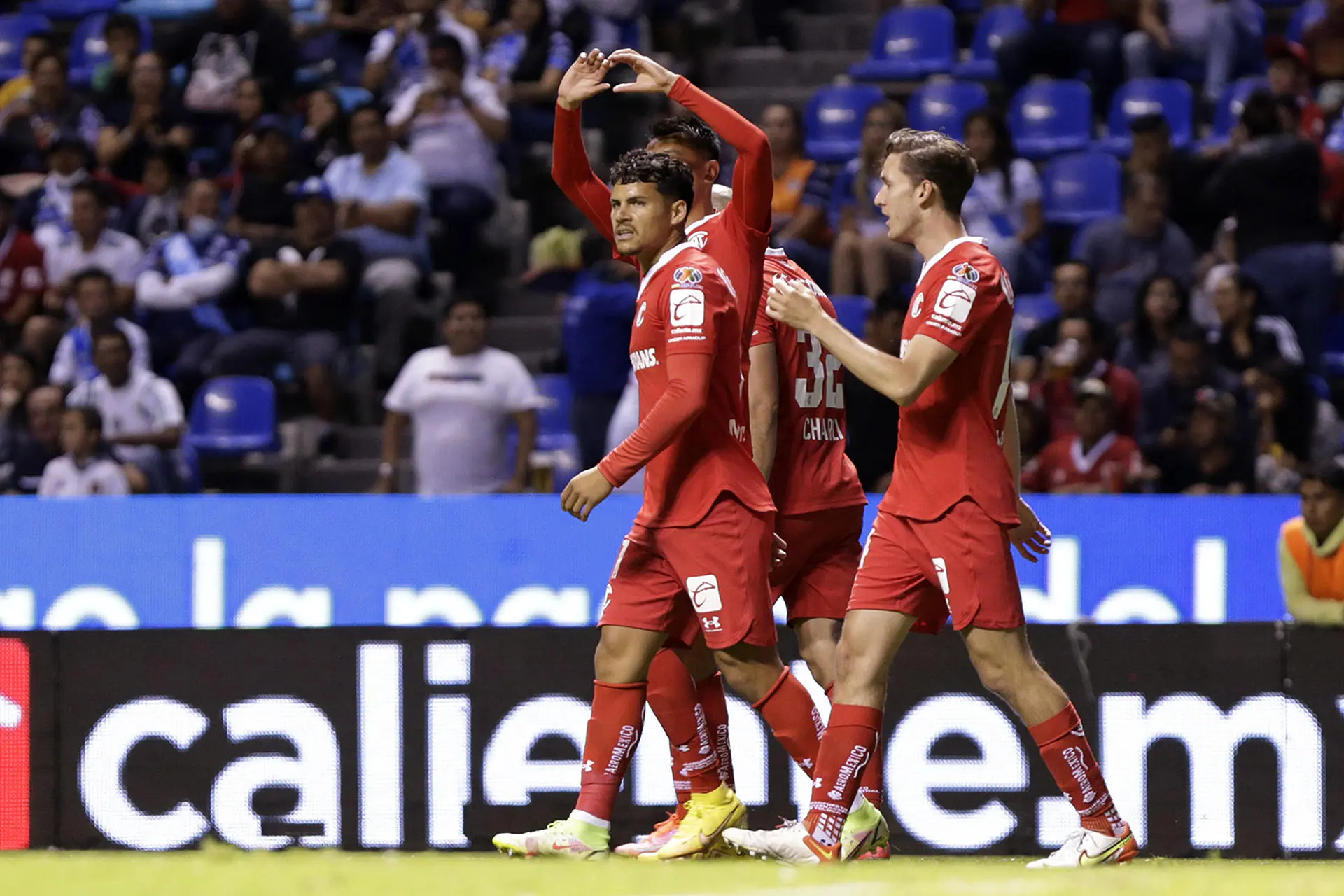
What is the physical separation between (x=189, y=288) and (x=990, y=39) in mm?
5370

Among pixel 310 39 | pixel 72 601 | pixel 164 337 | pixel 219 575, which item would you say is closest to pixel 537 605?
pixel 219 575

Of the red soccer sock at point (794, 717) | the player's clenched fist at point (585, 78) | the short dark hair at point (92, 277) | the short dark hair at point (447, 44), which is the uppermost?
the short dark hair at point (447, 44)

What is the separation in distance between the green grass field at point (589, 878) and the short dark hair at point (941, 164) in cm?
178

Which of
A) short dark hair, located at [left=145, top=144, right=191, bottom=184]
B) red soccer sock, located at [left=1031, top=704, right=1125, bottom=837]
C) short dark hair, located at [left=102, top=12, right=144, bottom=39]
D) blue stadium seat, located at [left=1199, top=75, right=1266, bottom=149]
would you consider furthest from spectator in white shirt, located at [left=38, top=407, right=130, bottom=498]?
blue stadium seat, located at [left=1199, top=75, right=1266, bottom=149]

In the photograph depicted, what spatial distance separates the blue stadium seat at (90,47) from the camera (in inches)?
569

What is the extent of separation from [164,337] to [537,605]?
12.5ft

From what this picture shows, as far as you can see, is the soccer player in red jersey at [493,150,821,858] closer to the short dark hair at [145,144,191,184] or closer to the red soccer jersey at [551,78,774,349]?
the red soccer jersey at [551,78,774,349]

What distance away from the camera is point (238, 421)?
11195mm

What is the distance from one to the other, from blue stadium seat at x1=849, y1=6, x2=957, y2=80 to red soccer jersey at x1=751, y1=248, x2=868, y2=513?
7.37 meters

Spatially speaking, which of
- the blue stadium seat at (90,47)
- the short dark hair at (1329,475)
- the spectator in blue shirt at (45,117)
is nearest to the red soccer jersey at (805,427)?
the short dark hair at (1329,475)

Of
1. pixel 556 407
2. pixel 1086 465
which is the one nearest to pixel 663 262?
pixel 1086 465

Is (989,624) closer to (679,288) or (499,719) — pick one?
(679,288)

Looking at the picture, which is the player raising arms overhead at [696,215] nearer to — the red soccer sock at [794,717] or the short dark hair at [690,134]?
the short dark hair at [690,134]

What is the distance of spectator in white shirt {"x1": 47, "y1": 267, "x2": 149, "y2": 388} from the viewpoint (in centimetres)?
1119
